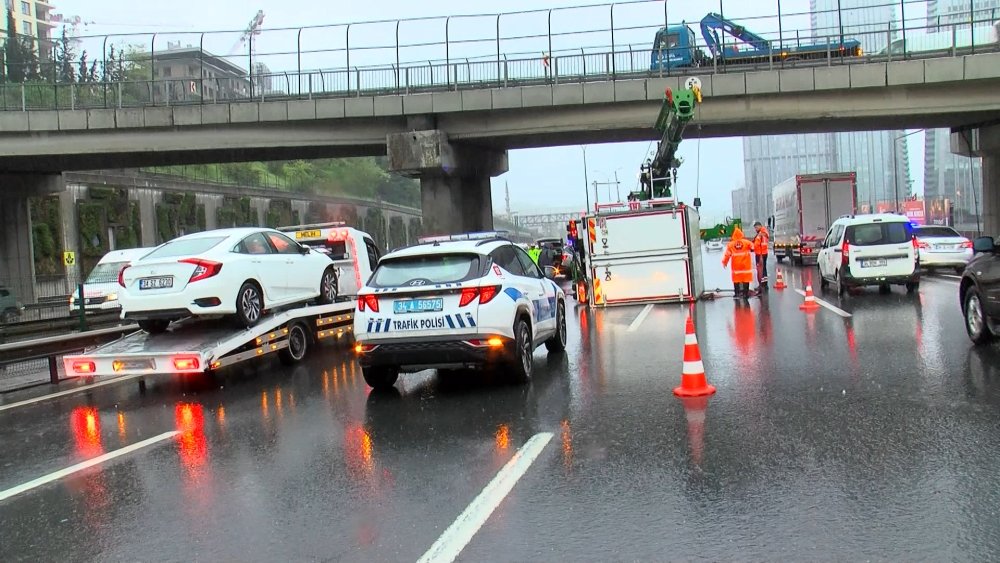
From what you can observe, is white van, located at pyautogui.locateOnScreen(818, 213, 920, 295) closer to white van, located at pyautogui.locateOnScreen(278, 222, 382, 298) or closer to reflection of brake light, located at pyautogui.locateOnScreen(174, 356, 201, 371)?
white van, located at pyautogui.locateOnScreen(278, 222, 382, 298)

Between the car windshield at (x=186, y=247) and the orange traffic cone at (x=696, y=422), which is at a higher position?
the car windshield at (x=186, y=247)

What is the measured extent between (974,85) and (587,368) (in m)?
21.3

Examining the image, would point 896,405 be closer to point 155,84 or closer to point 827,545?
point 827,545

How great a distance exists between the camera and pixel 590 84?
25.3 meters

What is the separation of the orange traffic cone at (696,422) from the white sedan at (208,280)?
588 centimetres

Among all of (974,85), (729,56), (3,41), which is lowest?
(974,85)

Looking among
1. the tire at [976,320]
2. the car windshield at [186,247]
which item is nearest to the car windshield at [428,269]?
the car windshield at [186,247]

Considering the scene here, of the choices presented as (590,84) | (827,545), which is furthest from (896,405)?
(590,84)

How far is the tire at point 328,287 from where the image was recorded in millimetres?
12791

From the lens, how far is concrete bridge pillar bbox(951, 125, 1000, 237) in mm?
27828

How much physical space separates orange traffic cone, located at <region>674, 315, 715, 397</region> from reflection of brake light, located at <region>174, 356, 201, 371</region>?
18.1ft

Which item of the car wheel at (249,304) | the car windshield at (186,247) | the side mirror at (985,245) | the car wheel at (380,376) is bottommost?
the car wheel at (380,376)

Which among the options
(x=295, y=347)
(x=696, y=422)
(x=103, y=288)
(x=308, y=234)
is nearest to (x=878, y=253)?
(x=308, y=234)

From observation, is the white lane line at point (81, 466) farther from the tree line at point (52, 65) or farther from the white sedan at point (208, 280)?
the tree line at point (52, 65)
